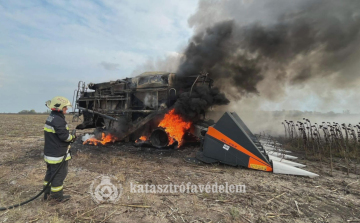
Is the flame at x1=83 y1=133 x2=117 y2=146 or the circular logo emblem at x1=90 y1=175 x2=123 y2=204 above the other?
the flame at x1=83 y1=133 x2=117 y2=146

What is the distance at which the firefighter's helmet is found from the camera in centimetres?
375

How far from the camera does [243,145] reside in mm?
5242

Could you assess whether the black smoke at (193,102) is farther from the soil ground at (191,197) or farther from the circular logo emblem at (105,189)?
the circular logo emblem at (105,189)

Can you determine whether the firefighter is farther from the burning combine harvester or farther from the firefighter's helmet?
the burning combine harvester

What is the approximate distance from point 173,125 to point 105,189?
460 cm

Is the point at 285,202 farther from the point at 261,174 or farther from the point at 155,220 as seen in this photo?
the point at 155,220

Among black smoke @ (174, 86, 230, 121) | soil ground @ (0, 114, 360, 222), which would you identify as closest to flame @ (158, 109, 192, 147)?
black smoke @ (174, 86, 230, 121)

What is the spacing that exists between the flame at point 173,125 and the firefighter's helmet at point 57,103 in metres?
4.79

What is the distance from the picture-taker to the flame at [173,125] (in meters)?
8.28

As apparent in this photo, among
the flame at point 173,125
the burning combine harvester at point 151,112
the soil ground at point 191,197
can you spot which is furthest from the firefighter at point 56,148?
the flame at point 173,125

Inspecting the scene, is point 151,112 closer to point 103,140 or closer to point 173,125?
point 173,125

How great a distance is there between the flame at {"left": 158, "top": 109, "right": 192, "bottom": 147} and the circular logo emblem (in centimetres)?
374

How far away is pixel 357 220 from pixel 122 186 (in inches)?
170

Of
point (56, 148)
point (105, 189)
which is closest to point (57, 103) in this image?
point (56, 148)
